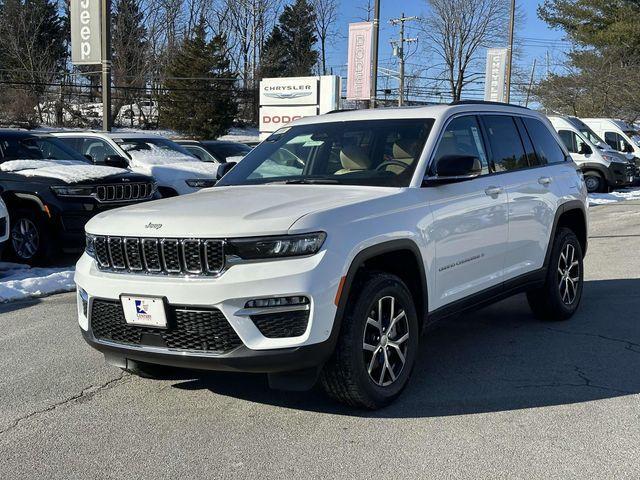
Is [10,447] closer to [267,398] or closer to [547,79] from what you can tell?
[267,398]

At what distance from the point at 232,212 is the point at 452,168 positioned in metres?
1.56

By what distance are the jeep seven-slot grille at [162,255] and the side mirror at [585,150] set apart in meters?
19.2

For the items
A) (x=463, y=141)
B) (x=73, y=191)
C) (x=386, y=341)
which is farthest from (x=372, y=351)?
(x=73, y=191)

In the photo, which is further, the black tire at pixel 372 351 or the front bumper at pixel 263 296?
the black tire at pixel 372 351

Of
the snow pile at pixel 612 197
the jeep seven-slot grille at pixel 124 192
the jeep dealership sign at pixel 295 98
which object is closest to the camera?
the jeep seven-slot grille at pixel 124 192

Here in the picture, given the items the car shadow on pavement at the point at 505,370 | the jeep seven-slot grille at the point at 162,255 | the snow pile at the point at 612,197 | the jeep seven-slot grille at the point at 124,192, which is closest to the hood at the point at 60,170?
the jeep seven-slot grille at the point at 124,192

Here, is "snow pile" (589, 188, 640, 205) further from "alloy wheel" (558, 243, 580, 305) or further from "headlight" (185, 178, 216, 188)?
"alloy wheel" (558, 243, 580, 305)

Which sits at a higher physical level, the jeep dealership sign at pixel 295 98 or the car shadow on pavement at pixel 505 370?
the jeep dealership sign at pixel 295 98

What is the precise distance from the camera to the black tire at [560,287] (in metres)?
6.34

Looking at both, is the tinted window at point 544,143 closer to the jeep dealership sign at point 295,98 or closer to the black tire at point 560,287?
the black tire at point 560,287

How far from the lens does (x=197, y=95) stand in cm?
4481

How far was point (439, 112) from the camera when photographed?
5242mm

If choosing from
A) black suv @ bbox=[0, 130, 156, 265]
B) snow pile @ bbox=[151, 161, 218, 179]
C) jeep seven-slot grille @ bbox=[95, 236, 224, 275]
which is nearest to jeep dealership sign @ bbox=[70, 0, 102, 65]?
snow pile @ bbox=[151, 161, 218, 179]

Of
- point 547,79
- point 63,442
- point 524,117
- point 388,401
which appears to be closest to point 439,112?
point 524,117
